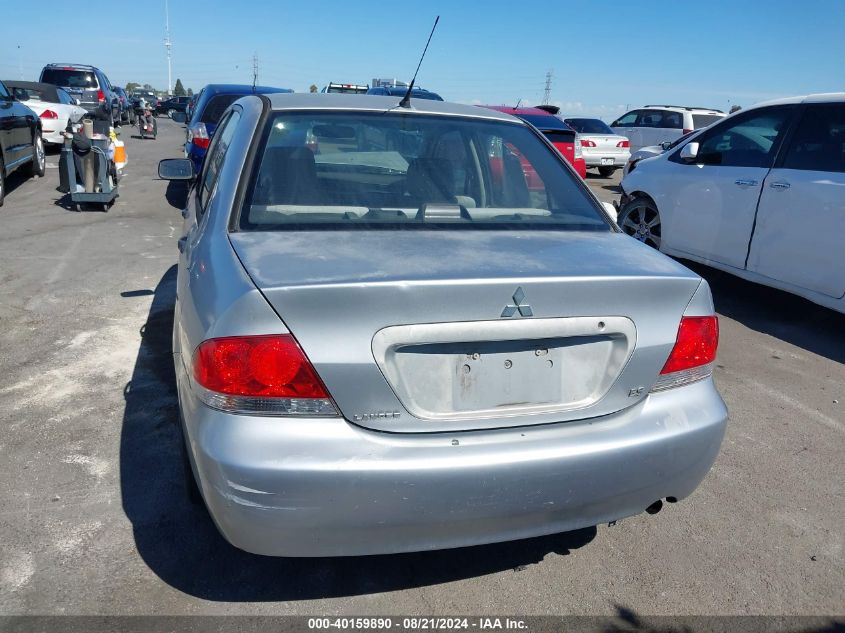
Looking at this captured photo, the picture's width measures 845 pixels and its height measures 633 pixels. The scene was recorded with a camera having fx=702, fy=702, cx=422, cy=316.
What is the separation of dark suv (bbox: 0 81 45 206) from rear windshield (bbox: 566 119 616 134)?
475 inches

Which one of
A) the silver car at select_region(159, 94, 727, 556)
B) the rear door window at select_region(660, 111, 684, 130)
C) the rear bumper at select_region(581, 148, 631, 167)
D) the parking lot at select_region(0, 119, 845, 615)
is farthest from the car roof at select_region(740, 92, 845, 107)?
the rear door window at select_region(660, 111, 684, 130)

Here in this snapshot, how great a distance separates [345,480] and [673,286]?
4.01ft

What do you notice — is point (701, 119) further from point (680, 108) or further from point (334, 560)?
point (334, 560)

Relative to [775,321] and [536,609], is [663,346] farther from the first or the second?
[775,321]

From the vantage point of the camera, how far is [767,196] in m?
5.66

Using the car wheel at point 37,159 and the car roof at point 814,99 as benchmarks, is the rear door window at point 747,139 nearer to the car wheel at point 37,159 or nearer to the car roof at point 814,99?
the car roof at point 814,99

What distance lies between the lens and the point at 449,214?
278 cm

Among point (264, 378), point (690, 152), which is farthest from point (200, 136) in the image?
point (264, 378)

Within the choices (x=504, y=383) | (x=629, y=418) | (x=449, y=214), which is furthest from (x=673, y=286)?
(x=449, y=214)

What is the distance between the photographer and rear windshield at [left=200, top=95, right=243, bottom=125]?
10214 mm

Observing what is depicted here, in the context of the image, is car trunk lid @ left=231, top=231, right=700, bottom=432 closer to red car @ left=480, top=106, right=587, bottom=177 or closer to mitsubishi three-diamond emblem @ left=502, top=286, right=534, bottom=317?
mitsubishi three-diamond emblem @ left=502, top=286, right=534, bottom=317

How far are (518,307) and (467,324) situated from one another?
0.54 feet

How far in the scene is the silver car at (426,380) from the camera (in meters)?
1.97

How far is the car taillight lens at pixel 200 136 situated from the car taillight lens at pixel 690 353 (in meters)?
8.24
